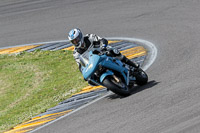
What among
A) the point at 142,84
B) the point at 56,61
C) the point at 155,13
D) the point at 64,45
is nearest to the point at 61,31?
the point at 64,45

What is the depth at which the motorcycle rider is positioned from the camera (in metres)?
11.4

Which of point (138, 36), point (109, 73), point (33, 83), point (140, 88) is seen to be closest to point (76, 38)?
point (109, 73)

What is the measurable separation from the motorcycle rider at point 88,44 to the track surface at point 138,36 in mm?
1177

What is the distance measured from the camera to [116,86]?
10.8m

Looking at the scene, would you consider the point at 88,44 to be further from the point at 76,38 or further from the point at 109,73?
the point at 109,73

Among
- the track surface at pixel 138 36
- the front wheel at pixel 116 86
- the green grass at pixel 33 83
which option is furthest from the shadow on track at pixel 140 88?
the green grass at pixel 33 83

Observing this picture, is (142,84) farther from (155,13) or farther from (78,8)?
(78,8)

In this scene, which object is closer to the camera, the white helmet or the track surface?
the track surface

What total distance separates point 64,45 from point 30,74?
2114 millimetres

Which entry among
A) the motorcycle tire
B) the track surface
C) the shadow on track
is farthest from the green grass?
the motorcycle tire

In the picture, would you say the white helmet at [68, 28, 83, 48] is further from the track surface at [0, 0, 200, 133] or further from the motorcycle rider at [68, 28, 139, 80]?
the track surface at [0, 0, 200, 133]

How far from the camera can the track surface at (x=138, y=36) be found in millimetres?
9414

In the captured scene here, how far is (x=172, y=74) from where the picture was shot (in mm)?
11766

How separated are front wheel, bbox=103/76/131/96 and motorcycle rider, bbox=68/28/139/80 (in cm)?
85
